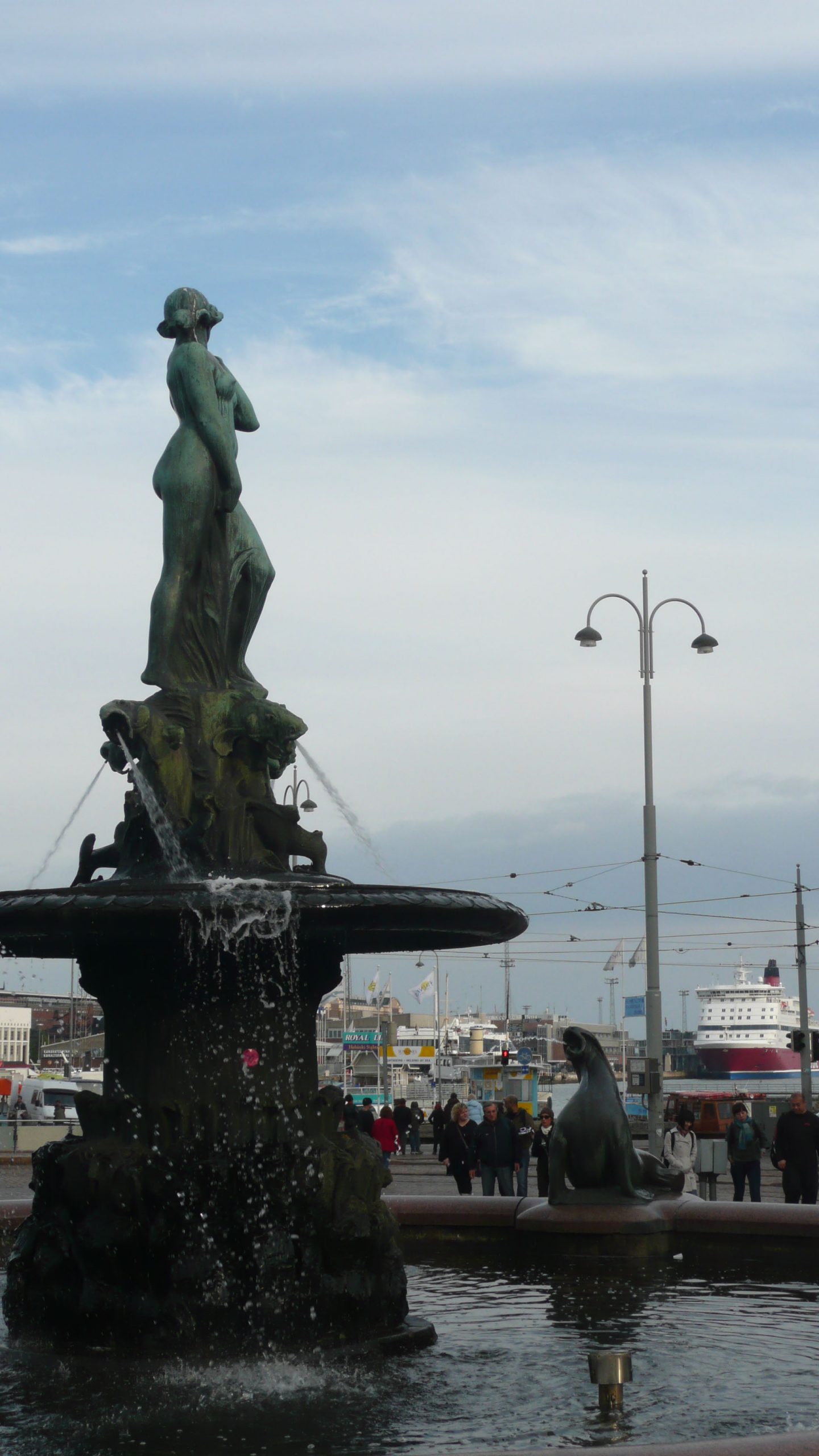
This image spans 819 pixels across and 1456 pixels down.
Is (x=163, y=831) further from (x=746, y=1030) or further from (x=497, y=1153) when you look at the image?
(x=746, y=1030)

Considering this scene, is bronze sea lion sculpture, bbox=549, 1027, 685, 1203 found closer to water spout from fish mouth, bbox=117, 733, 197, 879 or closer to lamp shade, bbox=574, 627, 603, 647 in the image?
water spout from fish mouth, bbox=117, 733, 197, 879

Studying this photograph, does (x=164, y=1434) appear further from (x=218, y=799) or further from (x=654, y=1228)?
(x=654, y=1228)

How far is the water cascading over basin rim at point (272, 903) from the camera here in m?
8.00

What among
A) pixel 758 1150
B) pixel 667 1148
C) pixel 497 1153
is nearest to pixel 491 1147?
pixel 497 1153

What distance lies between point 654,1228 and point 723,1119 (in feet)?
101

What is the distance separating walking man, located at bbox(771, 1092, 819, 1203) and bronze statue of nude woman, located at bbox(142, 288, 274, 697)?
811 cm

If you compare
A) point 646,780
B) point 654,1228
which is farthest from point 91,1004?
point 654,1228

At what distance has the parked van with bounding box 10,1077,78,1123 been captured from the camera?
4516cm

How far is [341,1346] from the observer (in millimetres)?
8195

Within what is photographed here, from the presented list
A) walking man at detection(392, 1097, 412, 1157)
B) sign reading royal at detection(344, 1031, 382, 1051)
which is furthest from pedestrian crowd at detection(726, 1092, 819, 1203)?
sign reading royal at detection(344, 1031, 382, 1051)

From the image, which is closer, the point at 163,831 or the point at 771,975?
the point at 163,831

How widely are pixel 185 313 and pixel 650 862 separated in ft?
60.5

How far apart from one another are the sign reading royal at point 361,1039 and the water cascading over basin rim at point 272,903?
39365 mm

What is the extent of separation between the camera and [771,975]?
477ft
